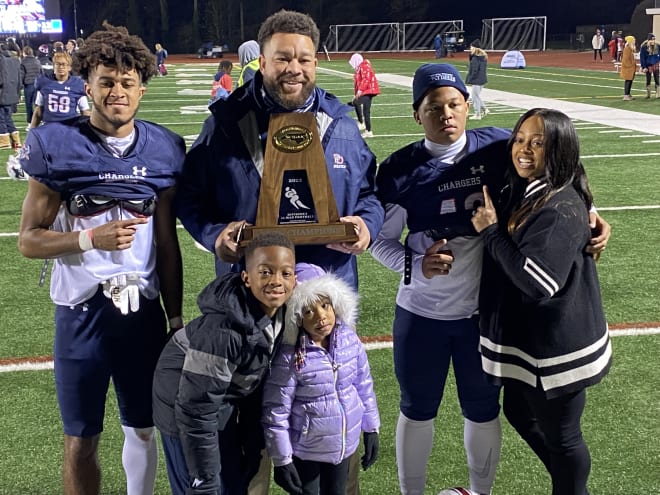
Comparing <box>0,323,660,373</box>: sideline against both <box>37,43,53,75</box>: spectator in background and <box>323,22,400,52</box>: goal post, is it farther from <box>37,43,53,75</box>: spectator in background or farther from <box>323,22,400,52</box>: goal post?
<box>323,22,400,52</box>: goal post

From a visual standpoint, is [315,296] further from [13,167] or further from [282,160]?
[13,167]

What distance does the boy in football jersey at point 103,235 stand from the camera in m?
2.58

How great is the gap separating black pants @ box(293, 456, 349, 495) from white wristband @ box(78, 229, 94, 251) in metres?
0.97

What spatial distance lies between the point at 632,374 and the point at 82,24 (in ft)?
187

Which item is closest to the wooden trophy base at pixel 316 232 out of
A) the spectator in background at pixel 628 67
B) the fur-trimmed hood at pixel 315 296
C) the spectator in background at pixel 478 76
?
the fur-trimmed hood at pixel 315 296

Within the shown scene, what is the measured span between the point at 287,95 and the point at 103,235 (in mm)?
744

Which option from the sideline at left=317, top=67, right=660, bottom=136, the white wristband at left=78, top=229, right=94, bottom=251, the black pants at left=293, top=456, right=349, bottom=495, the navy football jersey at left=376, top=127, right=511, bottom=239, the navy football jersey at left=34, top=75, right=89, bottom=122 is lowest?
the sideline at left=317, top=67, right=660, bottom=136

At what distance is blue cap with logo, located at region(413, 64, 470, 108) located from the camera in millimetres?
2773

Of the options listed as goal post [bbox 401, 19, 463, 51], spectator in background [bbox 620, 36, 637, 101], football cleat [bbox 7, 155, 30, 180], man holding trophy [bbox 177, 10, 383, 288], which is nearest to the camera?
man holding trophy [bbox 177, 10, 383, 288]

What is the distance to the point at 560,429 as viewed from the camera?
8.77 feet

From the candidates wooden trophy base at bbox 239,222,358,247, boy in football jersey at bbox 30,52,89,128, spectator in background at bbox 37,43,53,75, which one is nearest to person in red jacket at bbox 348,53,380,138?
spectator in background at bbox 37,43,53,75

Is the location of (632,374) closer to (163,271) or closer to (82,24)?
(163,271)

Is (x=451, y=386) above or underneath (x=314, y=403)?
underneath

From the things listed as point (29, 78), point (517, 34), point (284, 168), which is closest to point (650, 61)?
point (29, 78)
